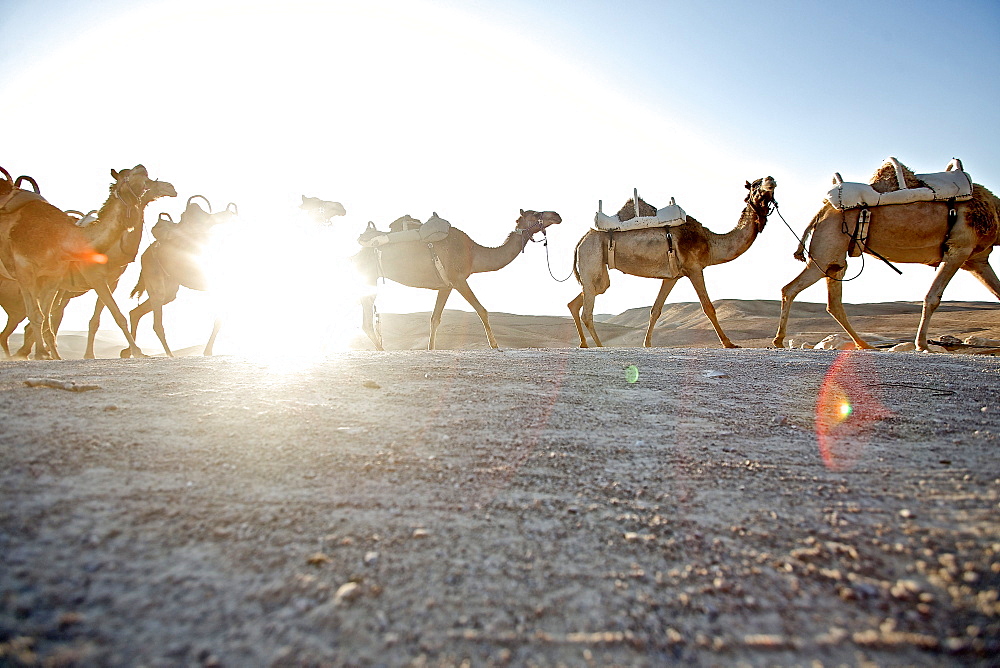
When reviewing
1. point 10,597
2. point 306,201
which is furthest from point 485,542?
point 306,201

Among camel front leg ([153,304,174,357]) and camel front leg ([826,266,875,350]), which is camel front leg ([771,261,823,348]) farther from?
camel front leg ([153,304,174,357])

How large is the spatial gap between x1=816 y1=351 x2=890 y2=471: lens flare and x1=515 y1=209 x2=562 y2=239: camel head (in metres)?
7.18

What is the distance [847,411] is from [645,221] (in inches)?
256

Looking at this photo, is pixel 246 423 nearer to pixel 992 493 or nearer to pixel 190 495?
pixel 190 495

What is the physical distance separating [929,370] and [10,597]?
19.3ft

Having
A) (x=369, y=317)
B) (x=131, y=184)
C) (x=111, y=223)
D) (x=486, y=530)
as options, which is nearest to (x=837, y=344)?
(x=369, y=317)

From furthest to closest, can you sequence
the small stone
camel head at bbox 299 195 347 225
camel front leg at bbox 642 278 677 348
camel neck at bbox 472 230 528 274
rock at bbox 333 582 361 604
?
camel head at bbox 299 195 347 225 → camel neck at bbox 472 230 528 274 → camel front leg at bbox 642 278 677 348 → the small stone → rock at bbox 333 582 361 604

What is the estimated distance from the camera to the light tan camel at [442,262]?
10.7 metres

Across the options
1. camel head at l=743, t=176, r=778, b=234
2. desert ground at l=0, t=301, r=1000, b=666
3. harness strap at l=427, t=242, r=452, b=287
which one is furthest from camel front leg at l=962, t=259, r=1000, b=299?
harness strap at l=427, t=242, r=452, b=287

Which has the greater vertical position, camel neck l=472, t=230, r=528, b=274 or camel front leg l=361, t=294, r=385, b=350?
camel neck l=472, t=230, r=528, b=274

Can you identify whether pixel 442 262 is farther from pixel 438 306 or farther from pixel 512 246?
pixel 512 246

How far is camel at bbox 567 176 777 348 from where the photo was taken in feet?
30.7

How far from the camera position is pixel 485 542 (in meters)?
1.73

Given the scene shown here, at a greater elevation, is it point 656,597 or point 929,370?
point 929,370
